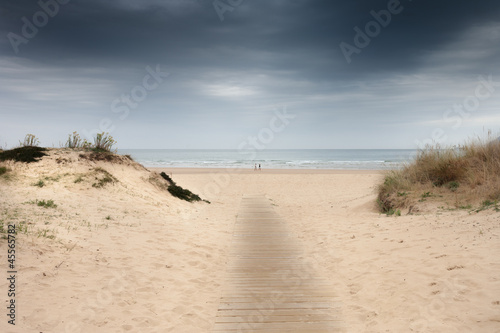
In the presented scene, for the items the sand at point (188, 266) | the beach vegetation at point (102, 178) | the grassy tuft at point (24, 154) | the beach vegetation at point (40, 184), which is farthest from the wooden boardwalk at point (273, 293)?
the grassy tuft at point (24, 154)

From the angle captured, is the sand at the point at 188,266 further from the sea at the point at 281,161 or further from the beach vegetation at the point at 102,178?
the sea at the point at 281,161

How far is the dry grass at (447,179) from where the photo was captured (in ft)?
33.8

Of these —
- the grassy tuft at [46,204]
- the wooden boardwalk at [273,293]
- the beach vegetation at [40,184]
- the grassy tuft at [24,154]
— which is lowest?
the wooden boardwalk at [273,293]

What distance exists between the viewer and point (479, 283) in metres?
5.15

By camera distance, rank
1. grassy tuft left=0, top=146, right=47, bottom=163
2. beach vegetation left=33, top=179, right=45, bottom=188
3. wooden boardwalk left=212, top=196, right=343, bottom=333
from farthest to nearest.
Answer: grassy tuft left=0, top=146, right=47, bottom=163 → beach vegetation left=33, top=179, right=45, bottom=188 → wooden boardwalk left=212, top=196, right=343, bottom=333

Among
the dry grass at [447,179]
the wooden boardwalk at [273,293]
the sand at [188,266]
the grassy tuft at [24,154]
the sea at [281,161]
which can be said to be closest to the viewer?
the sand at [188,266]

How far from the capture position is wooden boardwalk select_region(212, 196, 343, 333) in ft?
16.9

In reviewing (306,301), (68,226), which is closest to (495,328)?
(306,301)

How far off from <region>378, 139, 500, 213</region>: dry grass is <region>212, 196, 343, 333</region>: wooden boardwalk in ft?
17.1

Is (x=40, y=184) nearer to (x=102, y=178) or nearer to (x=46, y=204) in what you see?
(x=102, y=178)

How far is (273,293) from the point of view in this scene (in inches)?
244

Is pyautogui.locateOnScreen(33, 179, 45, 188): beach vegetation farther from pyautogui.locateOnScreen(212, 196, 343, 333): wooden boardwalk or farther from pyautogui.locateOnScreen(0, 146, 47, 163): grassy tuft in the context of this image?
pyautogui.locateOnScreen(212, 196, 343, 333): wooden boardwalk

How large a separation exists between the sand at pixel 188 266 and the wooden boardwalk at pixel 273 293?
0.26 m

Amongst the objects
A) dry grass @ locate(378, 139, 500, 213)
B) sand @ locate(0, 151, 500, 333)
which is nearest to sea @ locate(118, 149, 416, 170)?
dry grass @ locate(378, 139, 500, 213)
